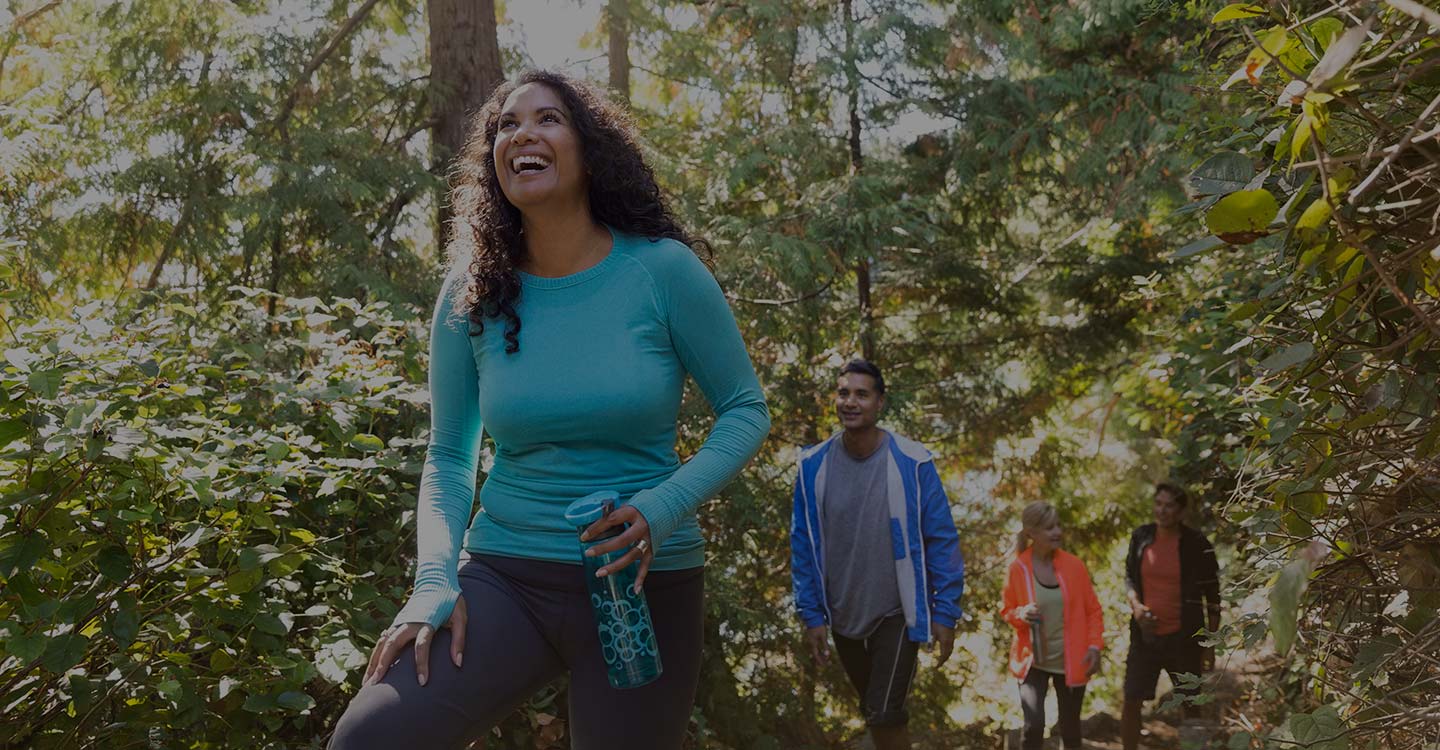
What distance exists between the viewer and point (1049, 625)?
6684 mm

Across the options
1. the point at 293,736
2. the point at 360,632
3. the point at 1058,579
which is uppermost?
the point at 360,632

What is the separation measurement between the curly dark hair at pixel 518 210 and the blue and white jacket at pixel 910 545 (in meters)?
2.89

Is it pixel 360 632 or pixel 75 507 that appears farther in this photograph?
pixel 360 632

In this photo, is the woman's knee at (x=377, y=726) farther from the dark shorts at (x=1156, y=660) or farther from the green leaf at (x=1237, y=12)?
the dark shorts at (x=1156, y=660)

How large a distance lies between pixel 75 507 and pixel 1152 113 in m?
8.47

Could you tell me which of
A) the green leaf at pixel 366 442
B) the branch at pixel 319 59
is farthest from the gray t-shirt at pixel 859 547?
the branch at pixel 319 59

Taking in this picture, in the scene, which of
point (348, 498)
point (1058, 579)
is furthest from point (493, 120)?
point (1058, 579)

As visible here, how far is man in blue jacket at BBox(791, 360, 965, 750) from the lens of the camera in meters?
5.16

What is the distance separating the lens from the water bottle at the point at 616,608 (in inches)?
82.9

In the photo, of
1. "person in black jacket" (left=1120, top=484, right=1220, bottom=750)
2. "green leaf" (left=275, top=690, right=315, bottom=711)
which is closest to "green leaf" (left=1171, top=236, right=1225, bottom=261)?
"green leaf" (left=275, top=690, right=315, bottom=711)

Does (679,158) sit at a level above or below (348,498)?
above

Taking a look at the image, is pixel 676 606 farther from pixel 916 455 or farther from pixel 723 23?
pixel 723 23

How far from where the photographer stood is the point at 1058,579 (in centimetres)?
691

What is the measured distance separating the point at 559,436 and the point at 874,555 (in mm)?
3247
